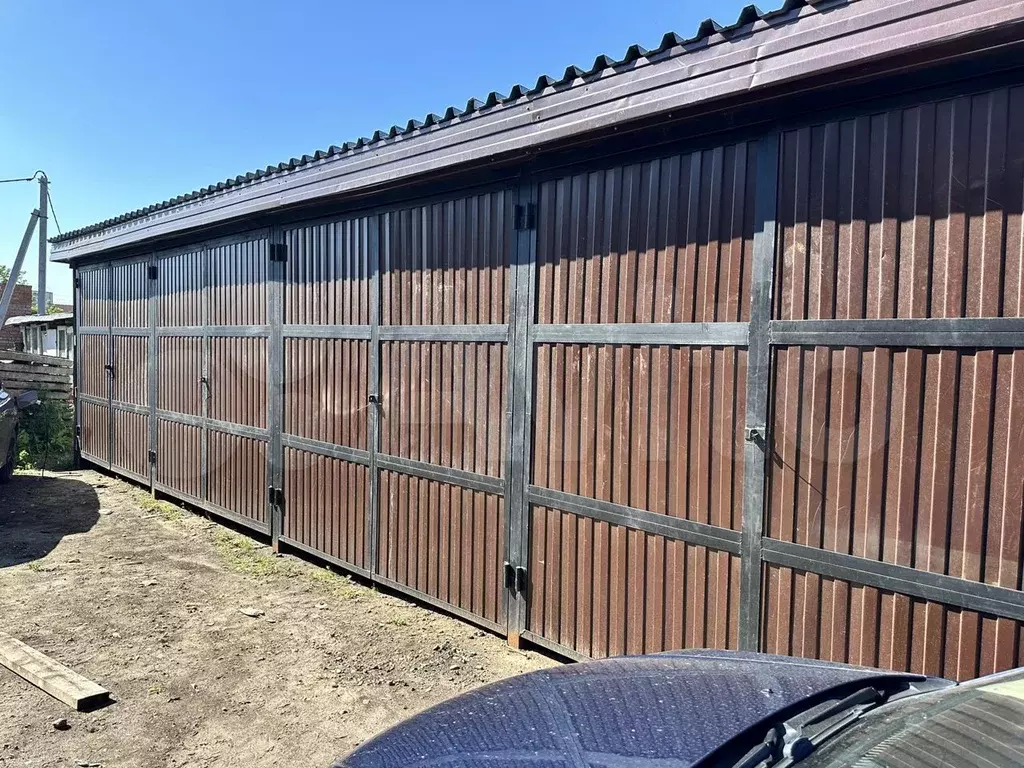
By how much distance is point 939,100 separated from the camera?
285 centimetres

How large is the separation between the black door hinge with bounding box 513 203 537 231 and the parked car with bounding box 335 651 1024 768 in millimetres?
3122

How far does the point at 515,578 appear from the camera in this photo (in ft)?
15.5

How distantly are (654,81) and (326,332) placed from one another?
388cm

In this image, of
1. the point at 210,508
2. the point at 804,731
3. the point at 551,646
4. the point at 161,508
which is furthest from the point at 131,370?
the point at 804,731

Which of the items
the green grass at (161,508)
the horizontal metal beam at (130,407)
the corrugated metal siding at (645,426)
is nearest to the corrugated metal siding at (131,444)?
the horizontal metal beam at (130,407)

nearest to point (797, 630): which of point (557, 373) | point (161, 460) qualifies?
point (557, 373)

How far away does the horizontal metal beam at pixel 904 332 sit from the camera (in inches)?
106

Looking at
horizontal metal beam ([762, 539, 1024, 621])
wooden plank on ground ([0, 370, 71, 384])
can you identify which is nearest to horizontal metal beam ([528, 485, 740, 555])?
horizontal metal beam ([762, 539, 1024, 621])

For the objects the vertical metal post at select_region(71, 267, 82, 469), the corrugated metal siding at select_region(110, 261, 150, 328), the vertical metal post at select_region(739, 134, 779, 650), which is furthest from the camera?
the vertical metal post at select_region(71, 267, 82, 469)

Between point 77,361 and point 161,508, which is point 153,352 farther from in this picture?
point 77,361

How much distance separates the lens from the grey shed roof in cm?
273

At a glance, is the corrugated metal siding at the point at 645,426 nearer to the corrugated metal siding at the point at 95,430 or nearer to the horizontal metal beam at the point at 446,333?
the horizontal metal beam at the point at 446,333

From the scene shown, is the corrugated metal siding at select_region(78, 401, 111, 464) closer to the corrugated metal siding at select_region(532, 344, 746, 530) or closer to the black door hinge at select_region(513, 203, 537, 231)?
the black door hinge at select_region(513, 203, 537, 231)

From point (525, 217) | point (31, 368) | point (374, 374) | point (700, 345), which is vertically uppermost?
point (525, 217)
